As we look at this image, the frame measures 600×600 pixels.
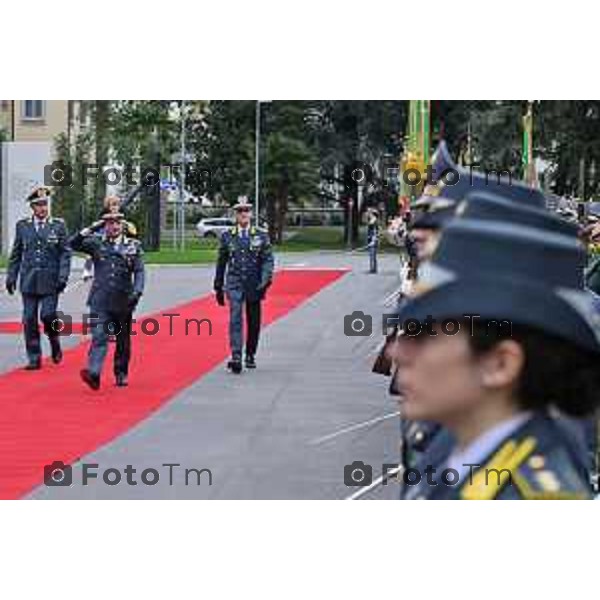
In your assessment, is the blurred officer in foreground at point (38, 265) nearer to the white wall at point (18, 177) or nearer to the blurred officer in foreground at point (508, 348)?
the white wall at point (18, 177)

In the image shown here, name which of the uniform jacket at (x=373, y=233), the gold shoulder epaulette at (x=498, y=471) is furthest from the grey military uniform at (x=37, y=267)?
the gold shoulder epaulette at (x=498, y=471)

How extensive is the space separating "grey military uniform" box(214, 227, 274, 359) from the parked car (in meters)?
0.12

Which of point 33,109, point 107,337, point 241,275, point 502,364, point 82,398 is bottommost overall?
point 82,398

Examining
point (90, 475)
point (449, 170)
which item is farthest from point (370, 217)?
point (449, 170)

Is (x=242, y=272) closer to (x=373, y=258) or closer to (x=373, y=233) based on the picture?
(x=373, y=258)

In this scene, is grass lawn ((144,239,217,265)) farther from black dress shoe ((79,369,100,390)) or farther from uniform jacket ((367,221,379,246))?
uniform jacket ((367,221,379,246))

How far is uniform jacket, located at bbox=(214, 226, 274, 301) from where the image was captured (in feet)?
38.4

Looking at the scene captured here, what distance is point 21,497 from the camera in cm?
695

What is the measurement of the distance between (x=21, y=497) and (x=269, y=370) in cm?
571

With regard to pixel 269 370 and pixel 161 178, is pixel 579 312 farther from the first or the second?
pixel 269 370

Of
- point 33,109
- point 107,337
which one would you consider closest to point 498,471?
point 33,109

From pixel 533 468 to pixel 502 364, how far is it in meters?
0.18

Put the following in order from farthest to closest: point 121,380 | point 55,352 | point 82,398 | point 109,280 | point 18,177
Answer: point 55,352, point 18,177, point 121,380, point 109,280, point 82,398

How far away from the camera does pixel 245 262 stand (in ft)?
39.1
